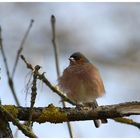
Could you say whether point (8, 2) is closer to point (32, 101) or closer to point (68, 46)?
point (68, 46)

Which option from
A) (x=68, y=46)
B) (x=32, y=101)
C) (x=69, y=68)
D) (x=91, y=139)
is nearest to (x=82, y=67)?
(x=69, y=68)

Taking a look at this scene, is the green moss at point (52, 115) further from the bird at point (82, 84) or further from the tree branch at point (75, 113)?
the bird at point (82, 84)

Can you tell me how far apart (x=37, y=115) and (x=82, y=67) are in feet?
7.54

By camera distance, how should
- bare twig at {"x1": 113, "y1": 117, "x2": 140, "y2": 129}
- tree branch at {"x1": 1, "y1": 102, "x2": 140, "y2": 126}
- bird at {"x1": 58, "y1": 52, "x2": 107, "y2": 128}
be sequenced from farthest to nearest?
bird at {"x1": 58, "y1": 52, "x2": 107, "y2": 128} < tree branch at {"x1": 1, "y1": 102, "x2": 140, "y2": 126} < bare twig at {"x1": 113, "y1": 117, "x2": 140, "y2": 129}

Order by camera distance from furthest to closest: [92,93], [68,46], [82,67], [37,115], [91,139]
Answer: [68,46], [82,67], [92,93], [91,139], [37,115]

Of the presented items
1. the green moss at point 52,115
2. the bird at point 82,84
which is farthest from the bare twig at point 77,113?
the bird at point 82,84

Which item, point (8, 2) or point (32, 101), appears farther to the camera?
point (8, 2)

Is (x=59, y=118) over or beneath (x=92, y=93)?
beneath

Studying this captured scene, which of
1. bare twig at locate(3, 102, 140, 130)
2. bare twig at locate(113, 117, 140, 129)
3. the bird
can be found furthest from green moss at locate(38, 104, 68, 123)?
the bird

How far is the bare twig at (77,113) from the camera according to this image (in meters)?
2.58

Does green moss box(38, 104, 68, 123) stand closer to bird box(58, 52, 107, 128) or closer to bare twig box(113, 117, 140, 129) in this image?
bare twig box(113, 117, 140, 129)

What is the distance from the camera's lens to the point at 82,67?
4.87m

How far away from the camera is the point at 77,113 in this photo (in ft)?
8.71

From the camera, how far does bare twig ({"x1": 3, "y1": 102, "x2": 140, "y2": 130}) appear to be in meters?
2.58
